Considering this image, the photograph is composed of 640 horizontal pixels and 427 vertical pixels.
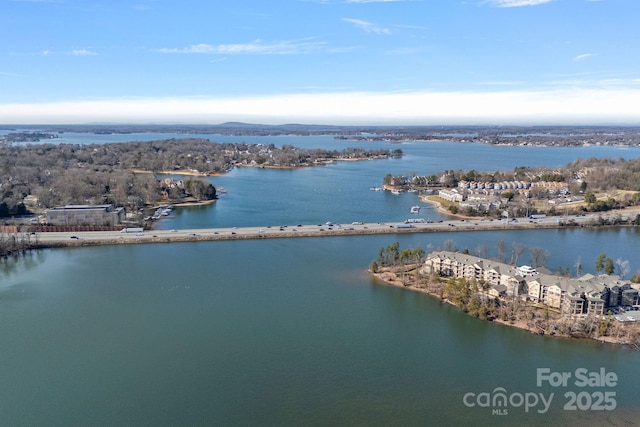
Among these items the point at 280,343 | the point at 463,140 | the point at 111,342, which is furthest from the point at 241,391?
the point at 463,140

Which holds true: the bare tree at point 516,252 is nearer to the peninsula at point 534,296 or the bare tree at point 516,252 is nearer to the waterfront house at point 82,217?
the peninsula at point 534,296

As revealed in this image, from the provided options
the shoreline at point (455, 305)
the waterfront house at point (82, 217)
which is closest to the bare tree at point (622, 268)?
the shoreline at point (455, 305)

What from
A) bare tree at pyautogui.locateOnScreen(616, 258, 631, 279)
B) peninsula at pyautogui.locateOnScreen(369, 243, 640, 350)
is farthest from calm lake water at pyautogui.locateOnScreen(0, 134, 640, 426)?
bare tree at pyautogui.locateOnScreen(616, 258, 631, 279)

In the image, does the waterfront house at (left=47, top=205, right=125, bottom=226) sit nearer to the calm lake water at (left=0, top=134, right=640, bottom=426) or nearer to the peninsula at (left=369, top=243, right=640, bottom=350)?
the calm lake water at (left=0, top=134, right=640, bottom=426)

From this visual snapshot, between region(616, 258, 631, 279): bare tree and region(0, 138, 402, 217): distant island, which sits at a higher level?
region(0, 138, 402, 217): distant island

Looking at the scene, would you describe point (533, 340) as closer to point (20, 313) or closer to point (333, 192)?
point (20, 313)

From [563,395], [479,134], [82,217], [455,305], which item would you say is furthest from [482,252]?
[479,134]

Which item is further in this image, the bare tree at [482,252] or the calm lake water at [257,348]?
the bare tree at [482,252]

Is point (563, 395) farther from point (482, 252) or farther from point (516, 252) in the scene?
point (482, 252)
